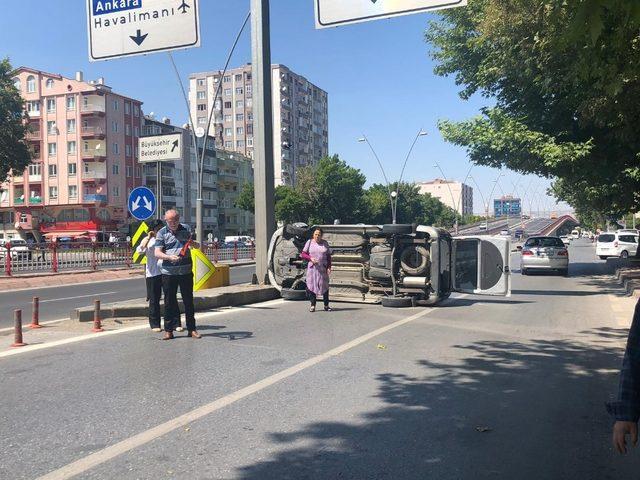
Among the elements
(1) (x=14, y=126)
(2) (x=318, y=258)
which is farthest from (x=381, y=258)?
(1) (x=14, y=126)

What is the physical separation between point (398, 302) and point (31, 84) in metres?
69.7

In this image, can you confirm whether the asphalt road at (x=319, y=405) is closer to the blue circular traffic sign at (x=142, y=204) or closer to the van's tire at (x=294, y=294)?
the blue circular traffic sign at (x=142, y=204)

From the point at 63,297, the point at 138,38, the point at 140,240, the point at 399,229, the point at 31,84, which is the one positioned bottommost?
the point at 63,297

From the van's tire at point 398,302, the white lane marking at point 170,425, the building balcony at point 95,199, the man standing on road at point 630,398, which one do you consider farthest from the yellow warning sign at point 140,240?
the building balcony at point 95,199

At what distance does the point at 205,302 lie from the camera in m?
11.2

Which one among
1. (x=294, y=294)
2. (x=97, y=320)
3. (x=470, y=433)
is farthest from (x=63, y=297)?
(x=470, y=433)

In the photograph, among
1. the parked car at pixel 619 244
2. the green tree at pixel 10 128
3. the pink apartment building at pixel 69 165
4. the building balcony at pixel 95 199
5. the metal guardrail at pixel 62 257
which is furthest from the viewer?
the pink apartment building at pixel 69 165

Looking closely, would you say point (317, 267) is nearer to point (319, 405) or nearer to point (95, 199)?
point (319, 405)

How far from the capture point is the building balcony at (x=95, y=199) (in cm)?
6525

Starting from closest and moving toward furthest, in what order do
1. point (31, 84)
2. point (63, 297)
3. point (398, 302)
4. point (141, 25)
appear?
point (141, 25)
point (398, 302)
point (63, 297)
point (31, 84)

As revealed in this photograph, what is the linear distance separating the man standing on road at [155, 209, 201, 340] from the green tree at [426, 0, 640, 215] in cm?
596

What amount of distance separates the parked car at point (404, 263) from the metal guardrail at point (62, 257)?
12.7 metres

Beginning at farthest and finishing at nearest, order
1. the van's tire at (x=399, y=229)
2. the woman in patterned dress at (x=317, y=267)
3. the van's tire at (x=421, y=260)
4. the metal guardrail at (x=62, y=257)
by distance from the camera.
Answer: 1. the metal guardrail at (x=62, y=257)
2. the van's tire at (x=421, y=260)
3. the van's tire at (x=399, y=229)
4. the woman in patterned dress at (x=317, y=267)

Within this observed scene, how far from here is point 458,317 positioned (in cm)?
1055
